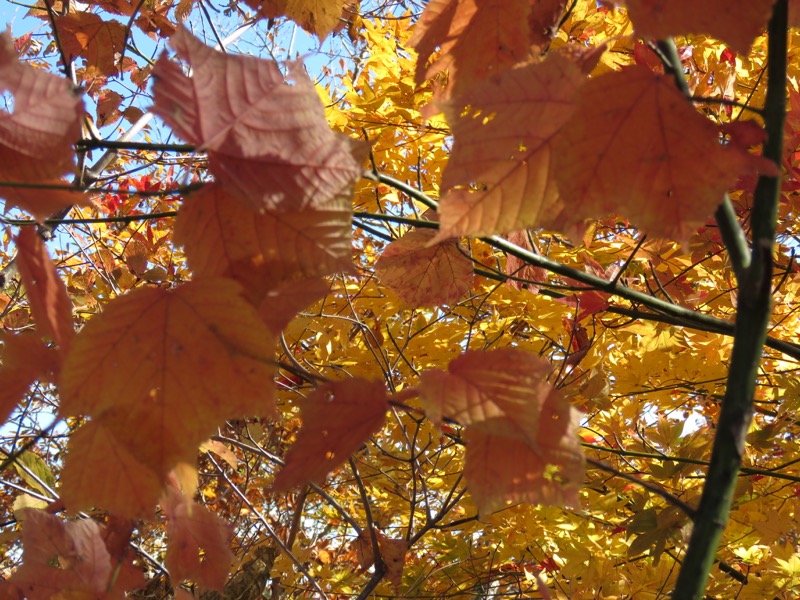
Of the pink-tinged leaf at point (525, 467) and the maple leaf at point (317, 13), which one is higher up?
the maple leaf at point (317, 13)

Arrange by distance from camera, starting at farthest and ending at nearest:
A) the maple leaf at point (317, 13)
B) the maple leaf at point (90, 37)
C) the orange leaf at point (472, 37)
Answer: the maple leaf at point (90, 37)
the maple leaf at point (317, 13)
the orange leaf at point (472, 37)

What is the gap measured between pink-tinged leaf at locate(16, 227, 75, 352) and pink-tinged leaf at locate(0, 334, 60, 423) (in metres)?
0.05

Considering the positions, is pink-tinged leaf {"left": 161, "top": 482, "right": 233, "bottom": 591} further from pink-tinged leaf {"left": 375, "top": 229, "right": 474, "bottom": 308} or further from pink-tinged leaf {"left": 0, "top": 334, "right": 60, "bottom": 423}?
pink-tinged leaf {"left": 375, "top": 229, "right": 474, "bottom": 308}

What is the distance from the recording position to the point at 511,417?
43 centimetres

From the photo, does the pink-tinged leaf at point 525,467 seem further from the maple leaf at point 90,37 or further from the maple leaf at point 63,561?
the maple leaf at point 90,37

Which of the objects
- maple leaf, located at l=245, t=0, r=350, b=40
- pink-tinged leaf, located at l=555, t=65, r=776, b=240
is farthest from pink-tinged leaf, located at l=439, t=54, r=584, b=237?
maple leaf, located at l=245, t=0, r=350, b=40

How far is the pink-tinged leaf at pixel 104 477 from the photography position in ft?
1.60

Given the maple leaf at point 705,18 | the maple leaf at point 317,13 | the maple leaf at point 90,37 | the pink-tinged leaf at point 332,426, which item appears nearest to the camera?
the maple leaf at point 705,18

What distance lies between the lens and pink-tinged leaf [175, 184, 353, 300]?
45cm

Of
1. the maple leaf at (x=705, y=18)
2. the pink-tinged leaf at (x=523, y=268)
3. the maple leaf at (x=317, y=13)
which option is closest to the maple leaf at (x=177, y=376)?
the maple leaf at (x=705, y=18)

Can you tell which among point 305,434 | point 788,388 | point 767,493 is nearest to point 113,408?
point 305,434

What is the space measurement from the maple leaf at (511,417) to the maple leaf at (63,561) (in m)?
0.44

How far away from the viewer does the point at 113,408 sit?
425 mm

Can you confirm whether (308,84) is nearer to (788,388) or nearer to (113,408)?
(113,408)
